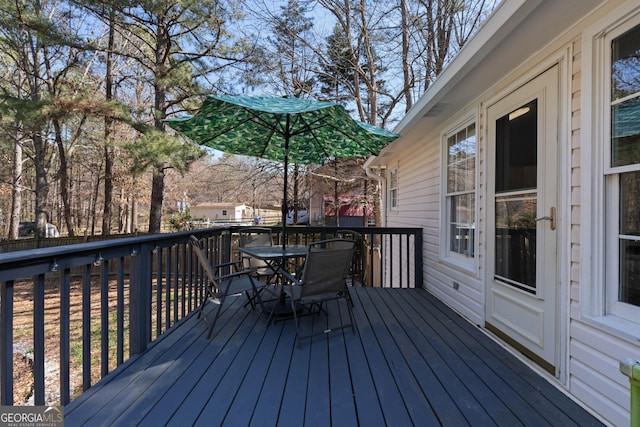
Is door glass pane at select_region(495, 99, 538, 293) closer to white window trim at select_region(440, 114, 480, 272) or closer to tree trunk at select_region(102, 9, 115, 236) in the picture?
white window trim at select_region(440, 114, 480, 272)

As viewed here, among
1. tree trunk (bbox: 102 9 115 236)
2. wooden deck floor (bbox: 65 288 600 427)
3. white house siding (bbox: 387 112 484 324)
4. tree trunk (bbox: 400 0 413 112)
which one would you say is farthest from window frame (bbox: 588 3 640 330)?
tree trunk (bbox: 102 9 115 236)

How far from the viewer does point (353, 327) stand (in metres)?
2.82

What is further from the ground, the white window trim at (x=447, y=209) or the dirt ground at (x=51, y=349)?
the white window trim at (x=447, y=209)

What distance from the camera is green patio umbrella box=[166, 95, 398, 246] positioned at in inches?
104

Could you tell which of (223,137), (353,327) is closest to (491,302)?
(353,327)

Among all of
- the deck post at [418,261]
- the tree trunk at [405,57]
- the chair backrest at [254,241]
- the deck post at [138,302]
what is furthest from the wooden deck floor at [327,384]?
the tree trunk at [405,57]

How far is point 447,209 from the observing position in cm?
397

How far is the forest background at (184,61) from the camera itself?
7.18m

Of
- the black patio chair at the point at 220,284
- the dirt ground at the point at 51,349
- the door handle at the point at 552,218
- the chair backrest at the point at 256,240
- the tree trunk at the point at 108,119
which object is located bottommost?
the dirt ground at the point at 51,349

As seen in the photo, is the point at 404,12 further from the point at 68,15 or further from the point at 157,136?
the point at 68,15

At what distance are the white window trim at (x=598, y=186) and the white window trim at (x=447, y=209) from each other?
127cm

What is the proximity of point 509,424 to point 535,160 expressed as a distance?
5.78ft

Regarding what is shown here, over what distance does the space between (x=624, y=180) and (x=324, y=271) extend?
6.61 ft

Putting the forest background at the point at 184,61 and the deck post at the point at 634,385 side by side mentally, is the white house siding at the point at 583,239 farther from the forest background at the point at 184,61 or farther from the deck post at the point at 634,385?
the forest background at the point at 184,61
